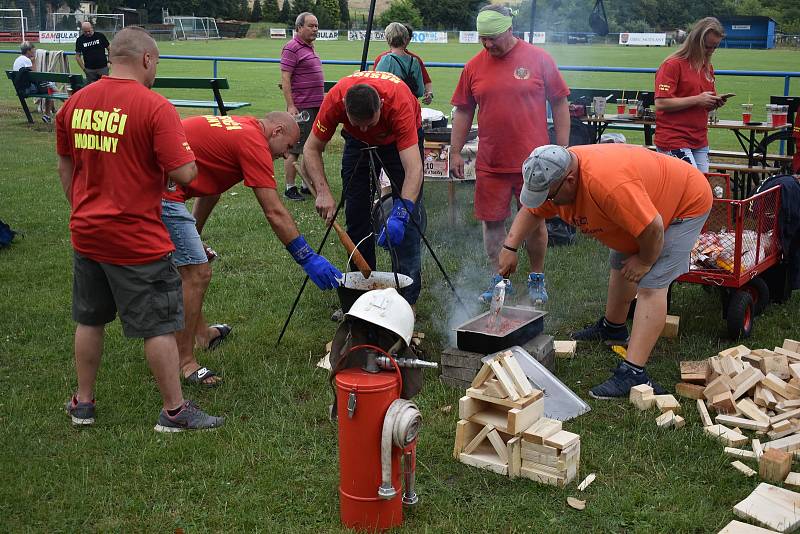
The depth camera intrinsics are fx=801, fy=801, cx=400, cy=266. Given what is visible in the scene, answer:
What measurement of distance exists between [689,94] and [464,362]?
343 centimetres

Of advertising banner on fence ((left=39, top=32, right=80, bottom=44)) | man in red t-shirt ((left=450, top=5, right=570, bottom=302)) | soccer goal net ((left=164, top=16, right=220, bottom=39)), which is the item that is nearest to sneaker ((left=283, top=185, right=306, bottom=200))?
man in red t-shirt ((left=450, top=5, right=570, bottom=302))

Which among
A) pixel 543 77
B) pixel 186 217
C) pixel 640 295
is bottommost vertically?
pixel 640 295

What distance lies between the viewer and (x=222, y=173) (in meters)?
4.52

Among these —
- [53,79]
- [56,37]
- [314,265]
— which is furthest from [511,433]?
[56,37]

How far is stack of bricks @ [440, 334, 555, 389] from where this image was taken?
4.44 meters

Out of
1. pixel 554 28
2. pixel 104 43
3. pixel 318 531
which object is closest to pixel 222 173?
pixel 318 531

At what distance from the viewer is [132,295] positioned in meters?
3.77

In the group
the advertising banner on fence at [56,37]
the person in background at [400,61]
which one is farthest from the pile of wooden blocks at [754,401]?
the advertising banner on fence at [56,37]

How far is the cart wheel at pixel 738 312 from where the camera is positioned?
507 cm

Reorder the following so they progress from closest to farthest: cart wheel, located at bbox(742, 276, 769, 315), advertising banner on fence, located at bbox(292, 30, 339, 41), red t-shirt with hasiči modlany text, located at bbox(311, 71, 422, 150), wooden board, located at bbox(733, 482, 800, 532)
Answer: wooden board, located at bbox(733, 482, 800, 532) → red t-shirt with hasiči modlany text, located at bbox(311, 71, 422, 150) → cart wheel, located at bbox(742, 276, 769, 315) → advertising banner on fence, located at bbox(292, 30, 339, 41)

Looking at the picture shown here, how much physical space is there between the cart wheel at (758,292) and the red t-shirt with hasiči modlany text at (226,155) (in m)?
3.33

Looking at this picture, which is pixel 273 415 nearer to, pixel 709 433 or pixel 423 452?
pixel 423 452

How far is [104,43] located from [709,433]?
14.7 m

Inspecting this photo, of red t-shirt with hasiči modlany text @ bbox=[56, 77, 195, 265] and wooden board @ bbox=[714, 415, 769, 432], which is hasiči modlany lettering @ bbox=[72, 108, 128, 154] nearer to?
red t-shirt with hasiči modlany text @ bbox=[56, 77, 195, 265]
